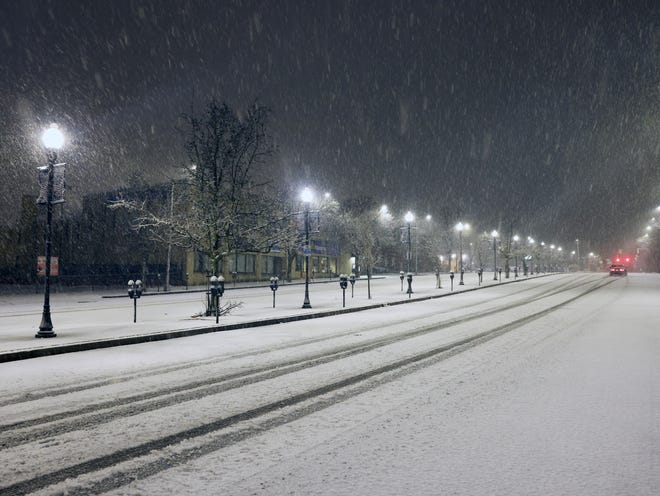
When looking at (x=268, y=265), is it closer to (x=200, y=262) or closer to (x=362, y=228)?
(x=200, y=262)

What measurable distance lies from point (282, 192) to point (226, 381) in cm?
4832

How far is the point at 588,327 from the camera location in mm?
14273

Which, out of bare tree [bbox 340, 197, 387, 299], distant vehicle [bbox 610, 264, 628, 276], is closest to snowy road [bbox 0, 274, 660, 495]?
bare tree [bbox 340, 197, 387, 299]

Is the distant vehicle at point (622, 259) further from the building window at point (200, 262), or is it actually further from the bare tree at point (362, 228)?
the building window at point (200, 262)

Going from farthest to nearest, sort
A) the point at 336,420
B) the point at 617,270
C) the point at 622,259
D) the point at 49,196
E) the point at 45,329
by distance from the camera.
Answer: the point at 622,259 → the point at 617,270 → the point at 49,196 → the point at 45,329 → the point at 336,420

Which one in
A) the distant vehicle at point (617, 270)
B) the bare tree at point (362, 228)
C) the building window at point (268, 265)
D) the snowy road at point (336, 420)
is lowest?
the snowy road at point (336, 420)

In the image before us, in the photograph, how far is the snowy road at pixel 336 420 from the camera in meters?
3.93

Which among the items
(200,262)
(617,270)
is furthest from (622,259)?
(200,262)

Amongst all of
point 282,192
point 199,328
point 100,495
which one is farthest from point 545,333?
point 282,192

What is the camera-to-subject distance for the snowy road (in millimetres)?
3934

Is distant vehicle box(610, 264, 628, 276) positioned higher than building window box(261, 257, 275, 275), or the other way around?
building window box(261, 257, 275, 275)

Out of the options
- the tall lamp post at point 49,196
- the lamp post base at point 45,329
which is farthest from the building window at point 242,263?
the lamp post base at point 45,329

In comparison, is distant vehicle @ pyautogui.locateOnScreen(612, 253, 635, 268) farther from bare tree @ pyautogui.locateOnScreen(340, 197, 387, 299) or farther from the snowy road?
the snowy road

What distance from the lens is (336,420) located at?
216 inches
